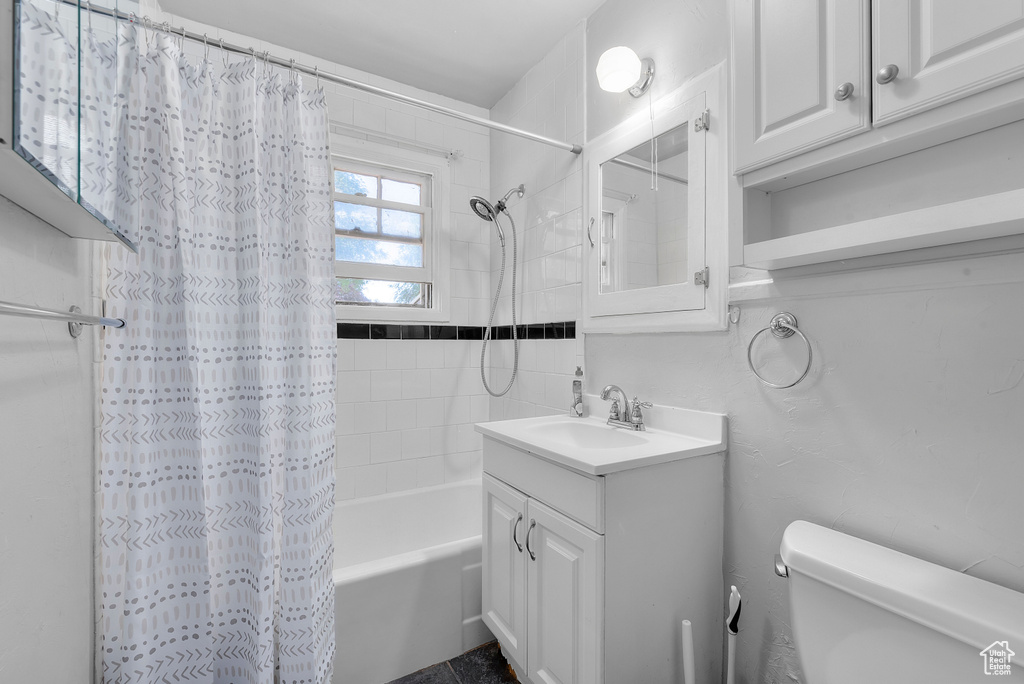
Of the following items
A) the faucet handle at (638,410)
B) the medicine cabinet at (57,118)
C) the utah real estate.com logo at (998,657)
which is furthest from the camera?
the faucet handle at (638,410)

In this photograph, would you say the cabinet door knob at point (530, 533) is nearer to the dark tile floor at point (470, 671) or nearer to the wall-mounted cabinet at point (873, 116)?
the dark tile floor at point (470, 671)

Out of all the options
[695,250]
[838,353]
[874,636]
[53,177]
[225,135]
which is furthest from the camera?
[695,250]

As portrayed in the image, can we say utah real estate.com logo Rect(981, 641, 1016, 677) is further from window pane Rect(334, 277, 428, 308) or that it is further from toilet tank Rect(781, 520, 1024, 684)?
window pane Rect(334, 277, 428, 308)

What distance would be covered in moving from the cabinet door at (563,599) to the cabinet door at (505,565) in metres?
0.05

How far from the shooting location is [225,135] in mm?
1294

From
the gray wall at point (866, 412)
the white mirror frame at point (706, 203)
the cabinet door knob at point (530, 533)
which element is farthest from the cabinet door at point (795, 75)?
the cabinet door knob at point (530, 533)

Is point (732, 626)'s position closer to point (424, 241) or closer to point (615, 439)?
point (615, 439)

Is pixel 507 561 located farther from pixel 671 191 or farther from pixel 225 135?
pixel 225 135

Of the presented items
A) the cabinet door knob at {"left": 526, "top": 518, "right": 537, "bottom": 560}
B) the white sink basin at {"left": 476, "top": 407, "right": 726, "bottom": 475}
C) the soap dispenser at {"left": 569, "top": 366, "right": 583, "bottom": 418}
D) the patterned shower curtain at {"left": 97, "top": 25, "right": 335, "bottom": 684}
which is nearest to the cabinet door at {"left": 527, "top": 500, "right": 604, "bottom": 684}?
the cabinet door knob at {"left": 526, "top": 518, "right": 537, "bottom": 560}

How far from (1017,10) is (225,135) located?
1716 millimetres

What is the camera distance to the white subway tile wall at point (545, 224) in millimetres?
1989

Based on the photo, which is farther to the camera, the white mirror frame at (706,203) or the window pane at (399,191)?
the window pane at (399,191)

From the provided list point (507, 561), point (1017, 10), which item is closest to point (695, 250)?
point (1017, 10)

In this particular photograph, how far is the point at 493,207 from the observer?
2463 millimetres
